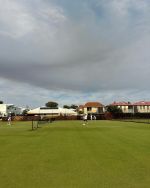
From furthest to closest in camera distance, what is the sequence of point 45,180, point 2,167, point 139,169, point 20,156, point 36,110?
1. point 36,110
2. point 20,156
3. point 2,167
4. point 139,169
5. point 45,180

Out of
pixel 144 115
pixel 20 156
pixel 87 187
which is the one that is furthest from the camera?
pixel 144 115

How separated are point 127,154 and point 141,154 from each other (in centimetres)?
64

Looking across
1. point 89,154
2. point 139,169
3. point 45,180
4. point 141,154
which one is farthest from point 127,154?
point 45,180

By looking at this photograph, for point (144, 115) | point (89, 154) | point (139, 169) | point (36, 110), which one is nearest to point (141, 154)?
point (89, 154)

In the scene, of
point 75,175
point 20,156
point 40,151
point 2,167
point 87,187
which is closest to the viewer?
point 87,187

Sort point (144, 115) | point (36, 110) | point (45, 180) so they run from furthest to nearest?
1. point (36, 110)
2. point (144, 115)
3. point (45, 180)

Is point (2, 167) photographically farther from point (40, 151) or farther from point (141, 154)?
point (141, 154)

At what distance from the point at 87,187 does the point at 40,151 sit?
29.7 feet

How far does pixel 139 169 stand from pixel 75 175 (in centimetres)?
238

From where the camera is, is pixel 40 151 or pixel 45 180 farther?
pixel 40 151

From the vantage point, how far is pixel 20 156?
17078 mm

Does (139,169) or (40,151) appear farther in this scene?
(40,151)

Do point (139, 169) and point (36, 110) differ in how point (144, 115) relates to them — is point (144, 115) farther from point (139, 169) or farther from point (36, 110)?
point (139, 169)

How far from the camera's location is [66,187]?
10344 mm
